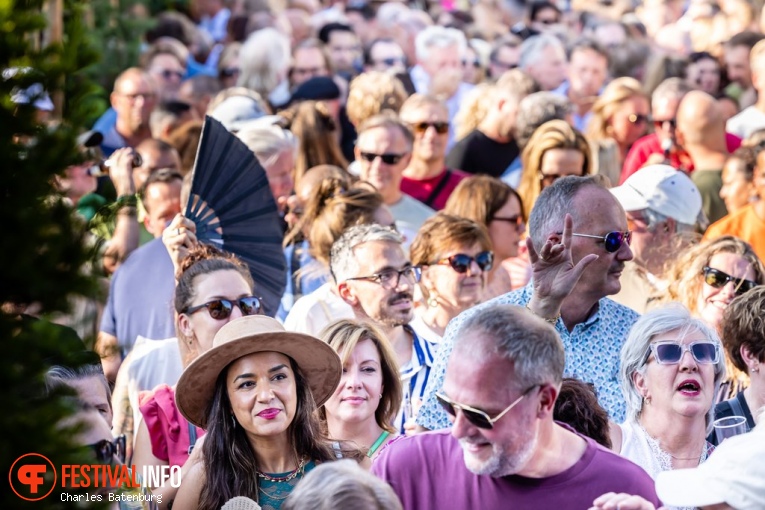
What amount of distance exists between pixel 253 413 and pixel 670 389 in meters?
1.49

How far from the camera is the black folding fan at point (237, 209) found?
6297 mm

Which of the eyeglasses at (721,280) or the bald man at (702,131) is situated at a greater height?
the bald man at (702,131)

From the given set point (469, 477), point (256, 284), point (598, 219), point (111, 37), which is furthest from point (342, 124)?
point (469, 477)

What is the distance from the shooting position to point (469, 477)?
3.50 metres

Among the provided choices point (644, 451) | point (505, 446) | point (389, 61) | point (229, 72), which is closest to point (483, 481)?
point (505, 446)

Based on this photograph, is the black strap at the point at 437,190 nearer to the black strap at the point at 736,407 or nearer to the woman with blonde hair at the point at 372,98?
the woman with blonde hair at the point at 372,98

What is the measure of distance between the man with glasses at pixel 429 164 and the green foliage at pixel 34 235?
6.46 metres

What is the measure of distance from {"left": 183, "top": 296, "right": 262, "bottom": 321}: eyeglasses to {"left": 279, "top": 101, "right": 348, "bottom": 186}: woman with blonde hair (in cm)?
360

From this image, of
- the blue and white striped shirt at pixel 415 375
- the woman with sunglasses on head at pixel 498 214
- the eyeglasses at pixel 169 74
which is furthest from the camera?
the eyeglasses at pixel 169 74

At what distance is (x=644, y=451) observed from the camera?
454 centimetres

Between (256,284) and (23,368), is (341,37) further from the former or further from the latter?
(23,368)

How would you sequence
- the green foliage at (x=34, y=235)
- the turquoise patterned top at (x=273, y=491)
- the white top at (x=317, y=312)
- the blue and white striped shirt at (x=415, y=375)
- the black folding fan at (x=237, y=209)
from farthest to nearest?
the black folding fan at (x=237, y=209) < the white top at (x=317, y=312) < the blue and white striped shirt at (x=415, y=375) < the turquoise patterned top at (x=273, y=491) < the green foliage at (x=34, y=235)

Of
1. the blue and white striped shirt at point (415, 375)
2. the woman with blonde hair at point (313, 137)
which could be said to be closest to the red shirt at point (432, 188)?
the woman with blonde hair at point (313, 137)

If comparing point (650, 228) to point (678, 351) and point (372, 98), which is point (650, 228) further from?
point (372, 98)
